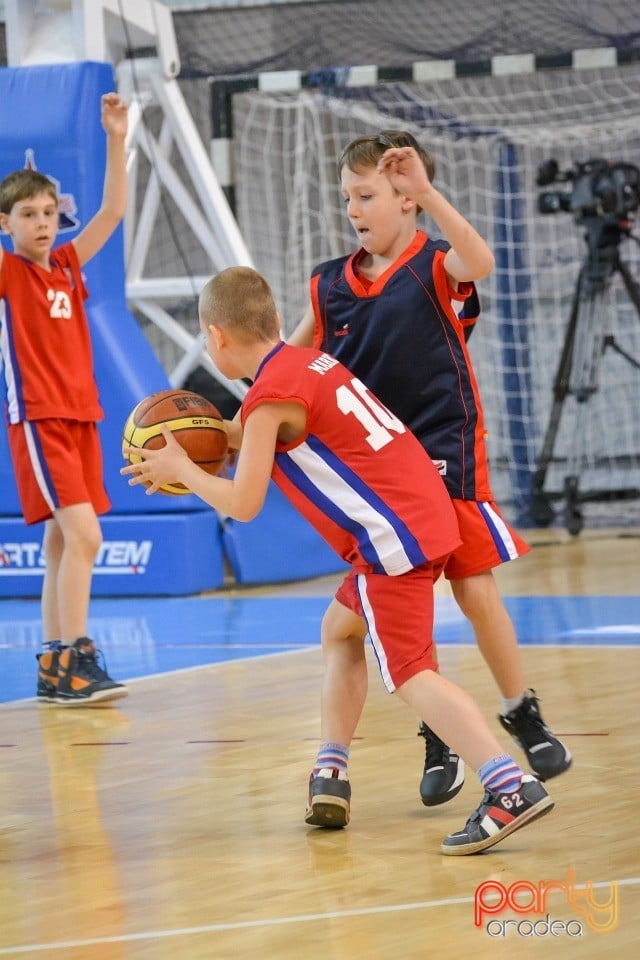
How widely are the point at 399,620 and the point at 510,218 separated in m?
8.44

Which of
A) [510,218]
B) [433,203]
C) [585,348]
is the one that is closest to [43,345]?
[433,203]

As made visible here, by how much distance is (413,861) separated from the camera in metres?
2.81

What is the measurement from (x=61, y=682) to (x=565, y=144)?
293 inches

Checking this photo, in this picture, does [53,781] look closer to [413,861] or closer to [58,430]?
[413,861]

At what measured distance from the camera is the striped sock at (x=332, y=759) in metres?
3.18

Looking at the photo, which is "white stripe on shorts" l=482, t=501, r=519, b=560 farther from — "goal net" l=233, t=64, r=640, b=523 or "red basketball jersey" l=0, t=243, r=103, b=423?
"goal net" l=233, t=64, r=640, b=523

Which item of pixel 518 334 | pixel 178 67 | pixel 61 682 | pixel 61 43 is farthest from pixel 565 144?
pixel 61 682

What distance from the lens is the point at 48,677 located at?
482 cm

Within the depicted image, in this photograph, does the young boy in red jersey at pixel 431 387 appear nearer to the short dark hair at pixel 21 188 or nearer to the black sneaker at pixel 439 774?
the black sneaker at pixel 439 774

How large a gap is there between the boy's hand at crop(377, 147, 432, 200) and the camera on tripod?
6562 millimetres

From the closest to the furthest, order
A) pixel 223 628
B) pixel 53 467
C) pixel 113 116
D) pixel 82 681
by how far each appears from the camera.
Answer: pixel 82 681, pixel 53 467, pixel 113 116, pixel 223 628

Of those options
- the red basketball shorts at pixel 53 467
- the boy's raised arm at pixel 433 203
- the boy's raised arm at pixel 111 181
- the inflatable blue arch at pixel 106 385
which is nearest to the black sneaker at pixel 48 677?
the red basketball shorts at pixel 53 467

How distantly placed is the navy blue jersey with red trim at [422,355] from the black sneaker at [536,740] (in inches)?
18.4

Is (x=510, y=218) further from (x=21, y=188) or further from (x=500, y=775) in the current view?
(x=500, y=775)
